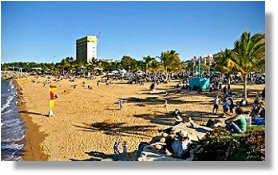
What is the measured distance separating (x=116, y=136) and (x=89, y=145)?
1.01 m

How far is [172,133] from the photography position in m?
7.82

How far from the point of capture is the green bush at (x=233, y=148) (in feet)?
20.2

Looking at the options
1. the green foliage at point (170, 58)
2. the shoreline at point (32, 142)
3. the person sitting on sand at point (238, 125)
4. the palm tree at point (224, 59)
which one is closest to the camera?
the person sitting on sand at point (238, 125)

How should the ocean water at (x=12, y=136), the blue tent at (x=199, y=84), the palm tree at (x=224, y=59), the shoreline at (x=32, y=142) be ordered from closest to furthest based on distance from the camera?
1. the shoreline at (x=32, y=142)
2. the ocean water at (x=12, y=136)
3. the palm tree at (x=224, y=59)
4. the blue tent at (x=199, y=84)

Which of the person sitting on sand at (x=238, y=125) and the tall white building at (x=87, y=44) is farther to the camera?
the tall white building at (x=87, y=44)

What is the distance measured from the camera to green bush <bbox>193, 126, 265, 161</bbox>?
242 inches

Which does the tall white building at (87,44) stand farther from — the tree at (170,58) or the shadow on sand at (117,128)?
the shadow on sand at (117,128)

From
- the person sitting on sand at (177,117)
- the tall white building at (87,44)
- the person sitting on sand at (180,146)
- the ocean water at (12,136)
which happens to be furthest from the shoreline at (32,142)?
the person sitting on sand at (177,117)

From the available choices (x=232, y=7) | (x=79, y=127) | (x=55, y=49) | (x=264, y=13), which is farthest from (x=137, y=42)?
(x=79, y=127)

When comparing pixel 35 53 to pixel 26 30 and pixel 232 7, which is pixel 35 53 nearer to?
pixel 26 30

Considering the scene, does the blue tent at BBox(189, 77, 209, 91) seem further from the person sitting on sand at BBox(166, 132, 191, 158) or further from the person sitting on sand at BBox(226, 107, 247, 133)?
the person sitting on sand at BBox(166, 132, 191, 158)

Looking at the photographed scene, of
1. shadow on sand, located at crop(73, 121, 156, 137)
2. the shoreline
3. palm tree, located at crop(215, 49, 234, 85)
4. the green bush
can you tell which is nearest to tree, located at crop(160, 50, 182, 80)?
palm tree, located at crop(215, 49, 234, 85)

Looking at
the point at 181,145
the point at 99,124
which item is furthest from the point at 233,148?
the point at 99,124

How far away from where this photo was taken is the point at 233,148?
6316 millimetres
